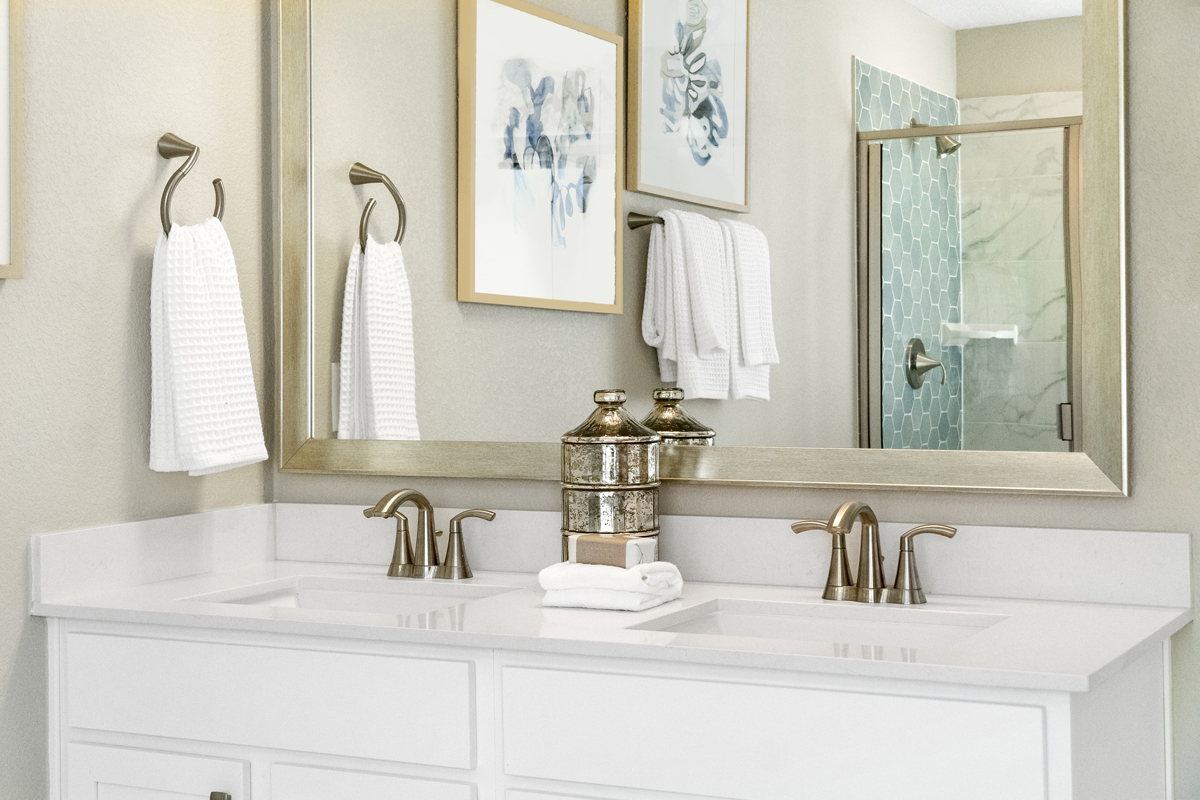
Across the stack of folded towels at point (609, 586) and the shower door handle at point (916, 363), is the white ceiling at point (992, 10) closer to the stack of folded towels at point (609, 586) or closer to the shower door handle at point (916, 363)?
the shower door handle at point (916, 363)

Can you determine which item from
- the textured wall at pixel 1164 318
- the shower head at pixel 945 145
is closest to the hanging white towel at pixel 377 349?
the shower head at pixel 945 145

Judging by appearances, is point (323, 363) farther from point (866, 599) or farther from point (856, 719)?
point (856, 719)

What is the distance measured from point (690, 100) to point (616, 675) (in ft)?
2.87

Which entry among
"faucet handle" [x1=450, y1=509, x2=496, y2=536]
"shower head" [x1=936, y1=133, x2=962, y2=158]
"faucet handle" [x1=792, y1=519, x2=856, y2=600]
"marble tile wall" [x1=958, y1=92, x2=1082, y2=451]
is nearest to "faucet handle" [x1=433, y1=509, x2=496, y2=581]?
"faucet handle" [x1=450, y1=509, x2=496, y2=536]

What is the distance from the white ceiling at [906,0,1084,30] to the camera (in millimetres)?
1614

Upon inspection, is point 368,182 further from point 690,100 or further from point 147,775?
point 147,775

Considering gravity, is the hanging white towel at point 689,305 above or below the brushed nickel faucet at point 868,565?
above

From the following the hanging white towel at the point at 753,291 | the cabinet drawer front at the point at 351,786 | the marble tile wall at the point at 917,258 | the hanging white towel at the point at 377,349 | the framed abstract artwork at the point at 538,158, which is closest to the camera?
the cabinet drawer front at the point at 351,786

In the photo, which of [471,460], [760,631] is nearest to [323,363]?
[471,460]

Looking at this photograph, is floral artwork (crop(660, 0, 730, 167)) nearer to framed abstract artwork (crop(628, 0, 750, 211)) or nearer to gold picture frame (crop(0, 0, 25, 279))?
framed abstract artwork (crop(628, 0, 750, 211))

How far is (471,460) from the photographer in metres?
1.99

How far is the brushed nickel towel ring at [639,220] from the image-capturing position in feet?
6.08

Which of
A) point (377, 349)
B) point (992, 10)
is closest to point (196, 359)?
point (377, 349)

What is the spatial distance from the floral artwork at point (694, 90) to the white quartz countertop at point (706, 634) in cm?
65
